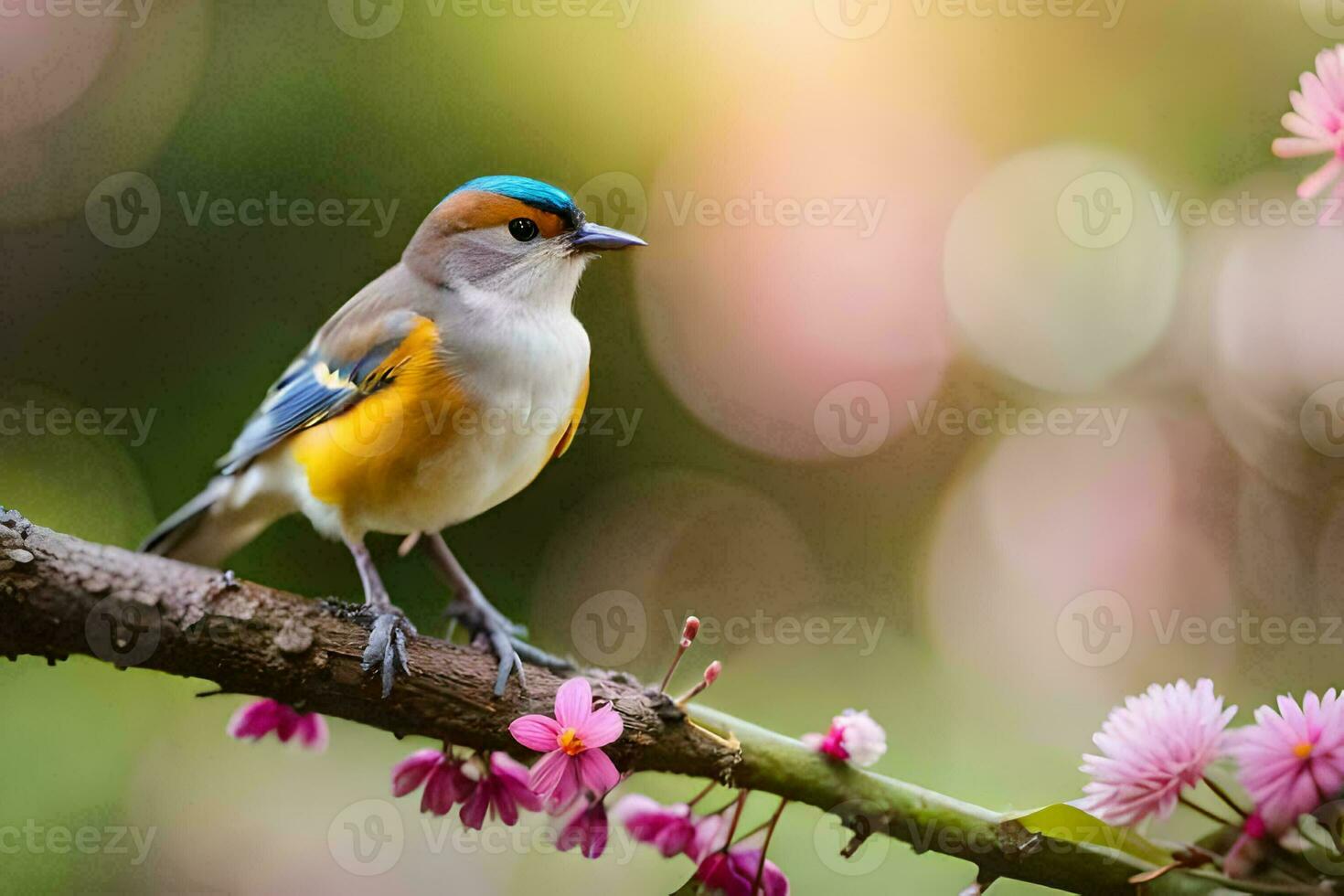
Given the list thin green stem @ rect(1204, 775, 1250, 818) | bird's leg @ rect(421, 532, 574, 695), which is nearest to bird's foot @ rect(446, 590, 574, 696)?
bird's leg @ rect(421, 532, 574, 695)

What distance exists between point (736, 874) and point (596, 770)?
0.15m

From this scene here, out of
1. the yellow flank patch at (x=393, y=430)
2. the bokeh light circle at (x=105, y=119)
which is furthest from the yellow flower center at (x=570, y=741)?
the bokeh light circle at (x=105, y=119)

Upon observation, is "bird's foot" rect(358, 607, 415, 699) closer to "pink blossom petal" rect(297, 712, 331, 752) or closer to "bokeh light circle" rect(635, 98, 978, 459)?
"pink blossom petal" rect(297, 712, 331, 752)

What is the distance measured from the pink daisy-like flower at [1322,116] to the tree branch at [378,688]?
444 mm

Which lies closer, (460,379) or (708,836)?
(708,836)

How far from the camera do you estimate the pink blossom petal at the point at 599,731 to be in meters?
0.78

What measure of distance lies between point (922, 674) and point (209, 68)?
1476mm

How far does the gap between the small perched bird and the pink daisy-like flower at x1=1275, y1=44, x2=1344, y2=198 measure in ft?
1.66

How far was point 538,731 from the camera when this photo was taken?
78 centimetres

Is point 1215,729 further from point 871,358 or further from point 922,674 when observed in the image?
point 871,358

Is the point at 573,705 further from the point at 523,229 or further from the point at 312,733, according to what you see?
the point at 523,229

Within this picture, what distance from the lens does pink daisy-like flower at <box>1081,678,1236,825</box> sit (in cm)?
69

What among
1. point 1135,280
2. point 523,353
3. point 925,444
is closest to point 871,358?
point 925,444

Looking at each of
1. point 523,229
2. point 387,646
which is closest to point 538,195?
point 523,229
